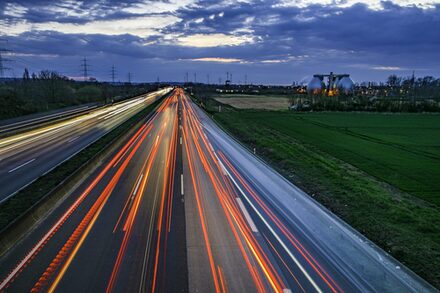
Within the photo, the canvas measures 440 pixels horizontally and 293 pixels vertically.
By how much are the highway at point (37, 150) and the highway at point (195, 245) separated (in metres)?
4.04

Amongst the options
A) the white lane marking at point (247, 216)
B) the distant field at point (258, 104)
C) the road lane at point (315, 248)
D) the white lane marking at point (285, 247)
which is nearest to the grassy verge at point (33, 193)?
the white lane marking at point (247, 216)

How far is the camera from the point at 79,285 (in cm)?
827

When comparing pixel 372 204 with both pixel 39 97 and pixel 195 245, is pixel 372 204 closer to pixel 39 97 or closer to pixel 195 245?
pixel 195 245

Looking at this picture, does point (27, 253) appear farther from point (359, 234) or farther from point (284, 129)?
point (284, 129)

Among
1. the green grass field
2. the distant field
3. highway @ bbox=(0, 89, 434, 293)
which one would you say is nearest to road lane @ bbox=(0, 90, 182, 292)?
highway @ bbox=(0, 89, 434, 293)

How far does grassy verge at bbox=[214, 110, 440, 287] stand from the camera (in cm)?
1055

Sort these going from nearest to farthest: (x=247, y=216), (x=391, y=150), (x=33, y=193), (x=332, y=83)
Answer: (x=247, y=216)
(x=33, y=193)
(x=391, y=150)
(x=332, y=83)

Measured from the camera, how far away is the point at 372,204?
14953mm

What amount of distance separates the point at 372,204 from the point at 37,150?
80.3ft

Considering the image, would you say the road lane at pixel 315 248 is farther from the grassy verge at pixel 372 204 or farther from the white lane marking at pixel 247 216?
the grassy verge at pixel 372 204

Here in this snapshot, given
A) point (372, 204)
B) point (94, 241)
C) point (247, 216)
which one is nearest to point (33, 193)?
point (94, 241)

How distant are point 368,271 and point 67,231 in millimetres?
9622

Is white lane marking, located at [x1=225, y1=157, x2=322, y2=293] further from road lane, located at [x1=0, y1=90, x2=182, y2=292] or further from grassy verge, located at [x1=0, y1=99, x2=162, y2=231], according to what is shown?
grassy verge, located at [x1=0, y1=99, x2=162, y2=231]

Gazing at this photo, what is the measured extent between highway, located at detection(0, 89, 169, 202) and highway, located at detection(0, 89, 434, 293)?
13.3 feet
